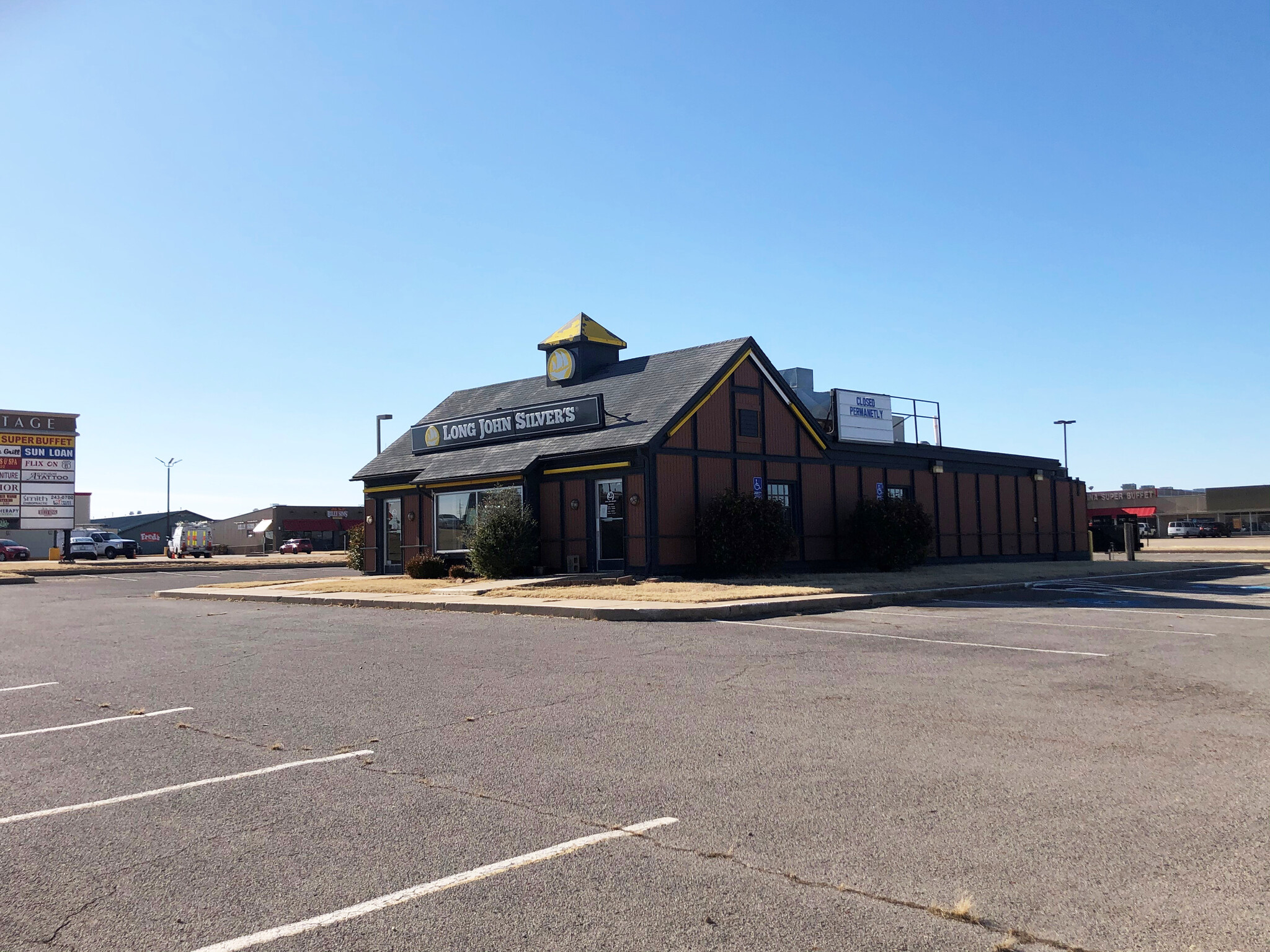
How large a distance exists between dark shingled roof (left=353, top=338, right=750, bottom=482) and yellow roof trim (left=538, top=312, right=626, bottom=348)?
2.81ft

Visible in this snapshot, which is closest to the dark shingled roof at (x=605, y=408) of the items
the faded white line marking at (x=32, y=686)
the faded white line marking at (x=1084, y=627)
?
the faded white line marking at (x=1084, y=627)

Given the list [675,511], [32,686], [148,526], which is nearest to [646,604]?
[675,511]

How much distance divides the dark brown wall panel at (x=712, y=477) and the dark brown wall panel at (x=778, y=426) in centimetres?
180

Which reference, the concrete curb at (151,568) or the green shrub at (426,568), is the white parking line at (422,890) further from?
the concrete curb at (151,568)

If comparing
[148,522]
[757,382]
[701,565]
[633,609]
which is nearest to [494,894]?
[633,609]

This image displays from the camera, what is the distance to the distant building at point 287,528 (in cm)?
9119

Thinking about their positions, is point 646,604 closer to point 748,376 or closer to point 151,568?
point 748,376

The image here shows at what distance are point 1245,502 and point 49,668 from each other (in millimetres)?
103557

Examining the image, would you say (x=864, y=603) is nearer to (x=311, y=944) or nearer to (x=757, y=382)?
(x=757, y=382)

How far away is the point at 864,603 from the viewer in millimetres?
18328

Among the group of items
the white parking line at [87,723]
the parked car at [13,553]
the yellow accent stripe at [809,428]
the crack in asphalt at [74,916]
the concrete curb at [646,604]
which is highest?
the yellow accent stripe at [809,428]

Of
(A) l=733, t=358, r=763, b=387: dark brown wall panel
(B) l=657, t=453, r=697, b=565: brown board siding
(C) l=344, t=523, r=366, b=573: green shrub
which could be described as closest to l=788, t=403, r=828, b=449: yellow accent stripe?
(A) l=733, t=358, r=763, b=387: dark brown wall panel

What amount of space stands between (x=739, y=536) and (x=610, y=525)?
10.9 ft

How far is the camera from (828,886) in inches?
168
